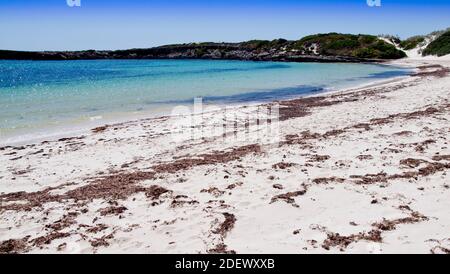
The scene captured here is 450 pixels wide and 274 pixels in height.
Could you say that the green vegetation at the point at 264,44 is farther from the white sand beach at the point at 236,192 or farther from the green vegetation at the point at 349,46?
the white sand beach at the point at 236,192

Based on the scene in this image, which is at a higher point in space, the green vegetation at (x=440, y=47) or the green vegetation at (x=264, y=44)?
the green vegetation at (x=264, y=44)

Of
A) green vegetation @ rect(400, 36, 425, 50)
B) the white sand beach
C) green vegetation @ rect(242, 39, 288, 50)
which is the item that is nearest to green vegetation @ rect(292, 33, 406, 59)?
green vegetation @ rect(400, 36, 425, 50)

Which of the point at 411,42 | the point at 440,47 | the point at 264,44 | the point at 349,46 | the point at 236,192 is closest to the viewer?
the point at 236,192

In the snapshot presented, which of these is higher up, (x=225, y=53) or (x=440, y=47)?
(x=225, y=53)

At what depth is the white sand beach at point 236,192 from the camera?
554cm

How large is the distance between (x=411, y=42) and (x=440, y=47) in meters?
17.2

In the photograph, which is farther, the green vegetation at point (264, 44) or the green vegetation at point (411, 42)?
the green vegetation at point (264, 44)

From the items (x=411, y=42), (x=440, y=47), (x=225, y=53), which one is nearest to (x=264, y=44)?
(x=225, y=53)

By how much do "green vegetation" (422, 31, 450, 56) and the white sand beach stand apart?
62.0m

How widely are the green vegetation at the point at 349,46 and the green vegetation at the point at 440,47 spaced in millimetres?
5818

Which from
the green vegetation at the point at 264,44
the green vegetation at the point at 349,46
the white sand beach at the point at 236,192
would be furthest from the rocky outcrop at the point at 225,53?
the white sand beach at the point at 236,192

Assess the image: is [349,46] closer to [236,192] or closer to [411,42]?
[411,42]

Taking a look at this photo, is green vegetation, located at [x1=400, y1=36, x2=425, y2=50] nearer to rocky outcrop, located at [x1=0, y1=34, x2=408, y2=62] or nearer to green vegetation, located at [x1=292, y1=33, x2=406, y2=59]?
green vegetation, located at [x1=292, y1=33, x2=406, y2=59]

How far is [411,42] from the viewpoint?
84.3 metres
